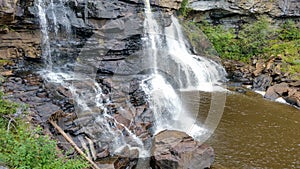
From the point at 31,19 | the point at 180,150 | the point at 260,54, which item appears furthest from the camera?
the point at 260,54

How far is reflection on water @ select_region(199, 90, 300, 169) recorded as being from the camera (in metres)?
8.36

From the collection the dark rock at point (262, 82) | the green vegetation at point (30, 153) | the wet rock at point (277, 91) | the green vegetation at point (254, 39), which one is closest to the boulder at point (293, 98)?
the wet rock at point (277, 91)

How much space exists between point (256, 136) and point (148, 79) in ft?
17.4

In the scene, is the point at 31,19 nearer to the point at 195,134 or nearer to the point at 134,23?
the point at 134,23

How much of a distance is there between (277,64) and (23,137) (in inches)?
622

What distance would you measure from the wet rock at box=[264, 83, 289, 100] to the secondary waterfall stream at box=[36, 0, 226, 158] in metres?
2.72

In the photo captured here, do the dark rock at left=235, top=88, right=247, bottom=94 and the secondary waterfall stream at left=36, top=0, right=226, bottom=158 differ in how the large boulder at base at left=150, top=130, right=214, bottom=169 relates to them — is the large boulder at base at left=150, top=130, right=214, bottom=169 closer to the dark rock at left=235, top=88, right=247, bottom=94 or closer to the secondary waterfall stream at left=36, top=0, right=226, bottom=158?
the secondary waterfall stream at left=36, top=0, right=226, bottom=158

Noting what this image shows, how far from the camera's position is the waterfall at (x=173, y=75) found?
35.2 ft

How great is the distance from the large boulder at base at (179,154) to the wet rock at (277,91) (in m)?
7.72

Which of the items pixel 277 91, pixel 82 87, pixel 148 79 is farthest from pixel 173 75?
pixel 82 87

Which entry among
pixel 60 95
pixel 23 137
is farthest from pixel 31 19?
pixel 23 137

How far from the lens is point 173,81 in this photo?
14695 millimetres

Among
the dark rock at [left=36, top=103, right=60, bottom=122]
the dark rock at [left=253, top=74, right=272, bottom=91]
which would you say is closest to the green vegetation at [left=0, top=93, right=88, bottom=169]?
the dark rock at [left=36, top=103, right=60, bottom=122]

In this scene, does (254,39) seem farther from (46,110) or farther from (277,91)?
(46,110)
